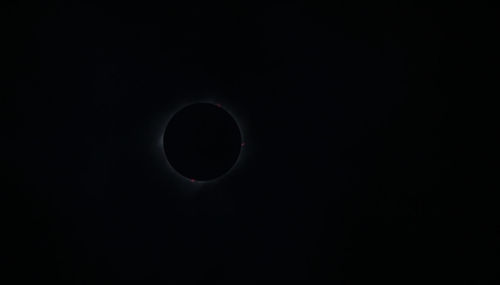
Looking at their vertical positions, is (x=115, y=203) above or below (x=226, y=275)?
above

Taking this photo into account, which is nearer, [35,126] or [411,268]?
[35,126]

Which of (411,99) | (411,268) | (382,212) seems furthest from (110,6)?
(411,268)

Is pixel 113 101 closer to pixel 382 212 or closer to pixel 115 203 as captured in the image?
pixel 115 203
